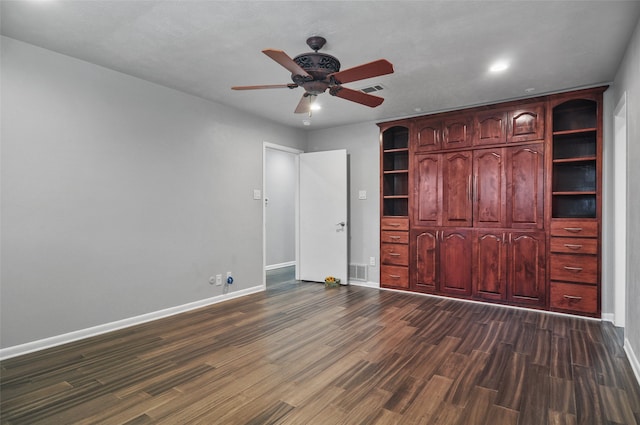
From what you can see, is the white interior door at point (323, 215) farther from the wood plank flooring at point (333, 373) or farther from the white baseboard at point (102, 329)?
the wood plank flooring at point (333, 373)

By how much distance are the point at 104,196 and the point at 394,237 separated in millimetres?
3672

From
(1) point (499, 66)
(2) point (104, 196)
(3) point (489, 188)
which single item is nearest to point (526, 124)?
→ (3) point (489, 188)

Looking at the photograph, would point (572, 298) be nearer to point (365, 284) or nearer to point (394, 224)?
point (394, 224)

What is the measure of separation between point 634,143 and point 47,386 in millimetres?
4546

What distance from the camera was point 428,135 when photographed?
192 inches

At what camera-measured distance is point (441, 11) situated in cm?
239

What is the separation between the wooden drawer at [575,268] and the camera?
3.79m

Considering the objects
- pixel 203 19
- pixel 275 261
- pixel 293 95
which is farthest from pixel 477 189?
pixel 275 261

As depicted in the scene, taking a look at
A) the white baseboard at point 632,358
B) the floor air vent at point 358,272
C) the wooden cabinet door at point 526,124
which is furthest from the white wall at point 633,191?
the floor air vent at point 358,272

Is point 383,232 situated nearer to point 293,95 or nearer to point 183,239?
point 293,95

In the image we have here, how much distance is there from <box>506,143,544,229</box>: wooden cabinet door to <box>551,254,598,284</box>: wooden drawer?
0.42 metres

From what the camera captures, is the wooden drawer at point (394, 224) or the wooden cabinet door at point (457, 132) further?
the wooden drawer at point (394, 224)

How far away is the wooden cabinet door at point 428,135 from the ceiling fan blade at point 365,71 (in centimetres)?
257

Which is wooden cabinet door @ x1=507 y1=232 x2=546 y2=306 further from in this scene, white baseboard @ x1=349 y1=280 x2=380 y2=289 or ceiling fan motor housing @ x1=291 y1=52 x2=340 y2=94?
ceiling fan motor housing @ x1=291 y1=52 x2=340 y2=94
